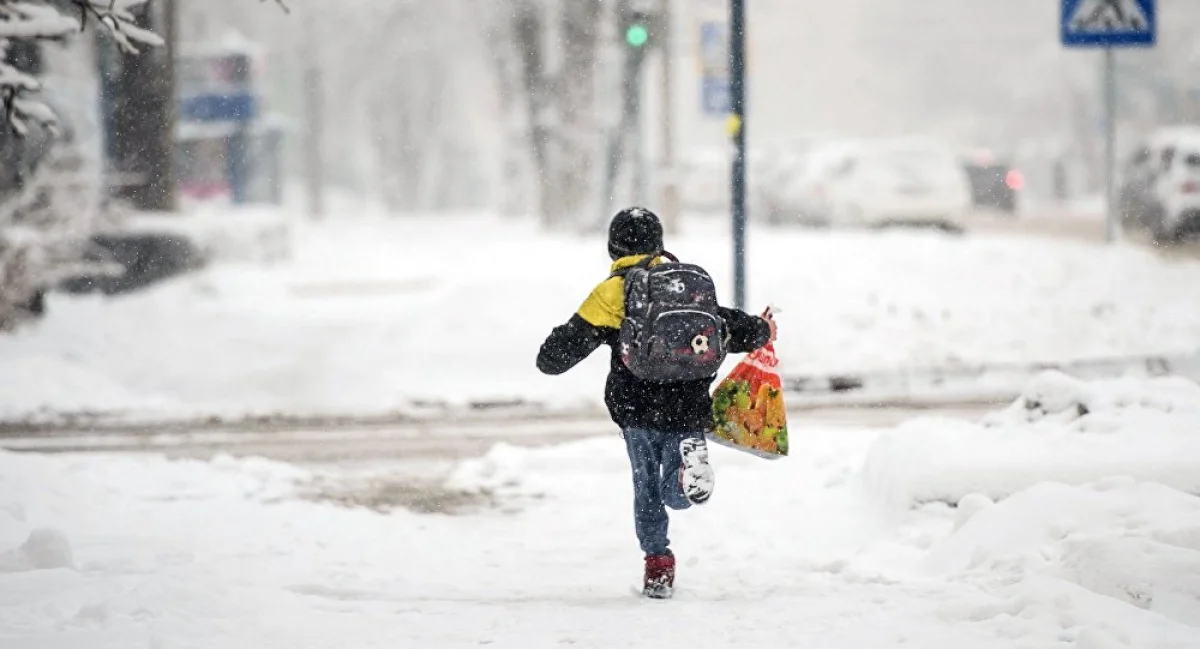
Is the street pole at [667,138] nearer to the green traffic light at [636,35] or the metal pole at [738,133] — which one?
A: the green traffic light at [636,35]

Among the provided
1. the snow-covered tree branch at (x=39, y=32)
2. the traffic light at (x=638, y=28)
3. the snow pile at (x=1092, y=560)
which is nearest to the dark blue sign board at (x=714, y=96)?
the traffic light at (x=638, y=28)

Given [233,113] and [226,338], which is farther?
[233,113]

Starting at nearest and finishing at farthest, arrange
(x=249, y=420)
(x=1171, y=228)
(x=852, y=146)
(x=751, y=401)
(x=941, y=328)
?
(x=751, y=401) < (x=249, y=420) < (x=941, y=328) < (x=1171, y=228) < (x=852, y=146)

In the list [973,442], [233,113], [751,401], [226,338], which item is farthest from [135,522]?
[233,113]

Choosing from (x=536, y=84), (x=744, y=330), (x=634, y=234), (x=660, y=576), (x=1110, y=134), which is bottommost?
(x=660, y=576)

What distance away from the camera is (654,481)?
6.35 metres

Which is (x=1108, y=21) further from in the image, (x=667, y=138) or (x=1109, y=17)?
(x=667, y=138)

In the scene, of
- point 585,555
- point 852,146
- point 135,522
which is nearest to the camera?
point 585,555

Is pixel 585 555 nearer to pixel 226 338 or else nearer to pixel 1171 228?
pixel 226 338

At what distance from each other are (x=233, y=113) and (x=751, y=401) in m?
23.2

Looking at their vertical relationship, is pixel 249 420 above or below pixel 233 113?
below

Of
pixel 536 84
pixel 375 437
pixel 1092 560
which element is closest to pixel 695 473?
pixel 1092 560

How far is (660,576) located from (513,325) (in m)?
9.63

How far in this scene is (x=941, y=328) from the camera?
15.3 metres
